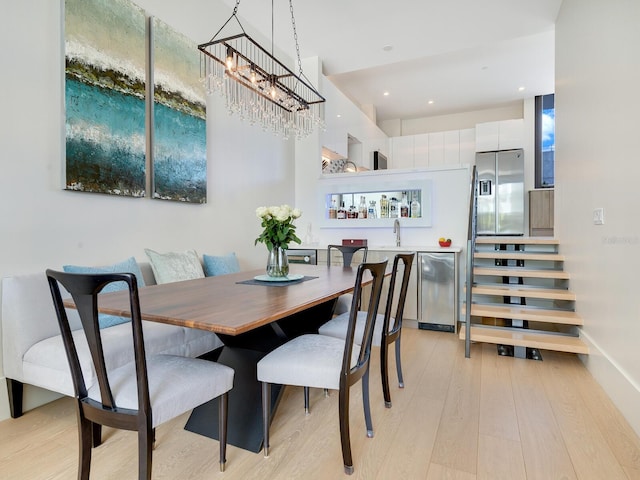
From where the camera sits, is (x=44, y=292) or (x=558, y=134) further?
(x=558, y=134)

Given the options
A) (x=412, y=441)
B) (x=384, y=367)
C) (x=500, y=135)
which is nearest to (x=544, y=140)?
(x=500, y=135)

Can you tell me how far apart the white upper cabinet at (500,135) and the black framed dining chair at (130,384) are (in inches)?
253

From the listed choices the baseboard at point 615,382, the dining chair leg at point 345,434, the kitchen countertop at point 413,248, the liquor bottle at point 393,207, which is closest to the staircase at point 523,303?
the baseboard at point 615,382

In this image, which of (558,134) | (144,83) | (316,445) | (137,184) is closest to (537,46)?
(558,134)

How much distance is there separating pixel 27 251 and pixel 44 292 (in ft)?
0.90

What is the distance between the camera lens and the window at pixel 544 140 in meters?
6.33

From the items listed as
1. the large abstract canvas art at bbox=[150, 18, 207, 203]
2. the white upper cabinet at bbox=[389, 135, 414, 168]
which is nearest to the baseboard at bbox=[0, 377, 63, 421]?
the large abstract canvas art at bbox=[150, 18, 207, 203]

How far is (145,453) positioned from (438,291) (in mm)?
3129

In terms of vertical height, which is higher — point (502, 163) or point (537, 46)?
point (537, 46)

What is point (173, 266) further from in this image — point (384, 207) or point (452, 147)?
point (452, 147)

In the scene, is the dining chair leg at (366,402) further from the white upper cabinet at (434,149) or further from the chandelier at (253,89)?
the white upper cabinet at (434,149)

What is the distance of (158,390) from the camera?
1322 mm

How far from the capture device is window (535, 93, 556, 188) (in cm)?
633

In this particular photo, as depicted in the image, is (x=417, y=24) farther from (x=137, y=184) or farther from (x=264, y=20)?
(x=137, y=184)
